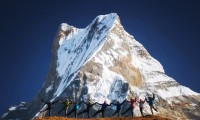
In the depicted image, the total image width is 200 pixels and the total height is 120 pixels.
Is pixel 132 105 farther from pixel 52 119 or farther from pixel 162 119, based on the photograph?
pixel 52 119

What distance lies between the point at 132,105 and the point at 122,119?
5.50 meters

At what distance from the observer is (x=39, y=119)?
46.4 metres

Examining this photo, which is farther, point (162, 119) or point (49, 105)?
point (49, 105)

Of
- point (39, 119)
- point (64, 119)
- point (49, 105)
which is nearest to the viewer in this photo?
point (39, 119)

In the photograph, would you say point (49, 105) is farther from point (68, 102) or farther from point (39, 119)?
point (39, 119)

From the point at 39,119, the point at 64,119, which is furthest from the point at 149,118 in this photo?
the point at 39,119

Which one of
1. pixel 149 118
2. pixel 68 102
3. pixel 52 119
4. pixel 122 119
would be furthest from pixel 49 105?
pixel 149 118

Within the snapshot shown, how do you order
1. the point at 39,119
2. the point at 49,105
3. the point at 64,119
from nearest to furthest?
the point at 39,119, the point at 64,119, the point at 49,105

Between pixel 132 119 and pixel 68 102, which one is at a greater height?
pixel 68 102

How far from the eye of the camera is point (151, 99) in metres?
57.2

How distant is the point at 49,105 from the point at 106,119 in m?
8.36

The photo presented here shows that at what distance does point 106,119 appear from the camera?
51.9 metres

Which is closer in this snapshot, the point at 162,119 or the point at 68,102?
the point at 162,119

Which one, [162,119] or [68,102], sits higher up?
[68,102]
